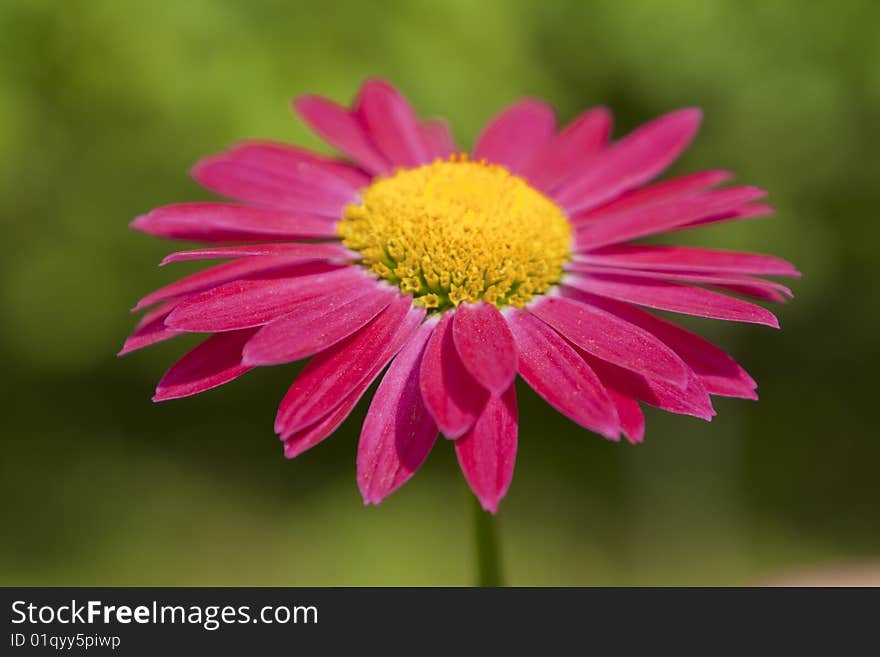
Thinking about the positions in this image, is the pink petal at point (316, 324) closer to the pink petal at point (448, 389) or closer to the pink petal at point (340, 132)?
the pink petal at point (448, 389)

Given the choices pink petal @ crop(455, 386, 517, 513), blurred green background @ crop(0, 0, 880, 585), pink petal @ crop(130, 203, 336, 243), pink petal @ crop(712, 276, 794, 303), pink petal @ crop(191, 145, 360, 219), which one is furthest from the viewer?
blurred green background @ crop(0, 0, 880, 585)

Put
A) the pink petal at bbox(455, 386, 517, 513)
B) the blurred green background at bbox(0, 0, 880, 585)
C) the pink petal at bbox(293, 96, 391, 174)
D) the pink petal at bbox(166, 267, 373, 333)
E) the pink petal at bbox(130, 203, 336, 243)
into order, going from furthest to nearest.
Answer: the blurred green background at bbox(0, 0, 880, 585) < the pink petal at bbox(293, 96, 391, 174) < the pink petal at bbox(130, 203, 336, 243) < the pink petal at bbox(166, 267, 373, 333) < the pink petal at bbox(455, 386, 517, 513)

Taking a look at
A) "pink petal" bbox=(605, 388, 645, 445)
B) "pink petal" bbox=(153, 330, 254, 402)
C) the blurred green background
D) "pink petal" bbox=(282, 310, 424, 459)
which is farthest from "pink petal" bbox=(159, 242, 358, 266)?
the blurred green background

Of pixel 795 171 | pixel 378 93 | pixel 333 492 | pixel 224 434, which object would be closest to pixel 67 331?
pixel 224 434

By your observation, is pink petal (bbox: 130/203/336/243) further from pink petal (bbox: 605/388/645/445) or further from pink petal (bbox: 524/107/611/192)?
pink petal (bbox: 605/388/645/445)

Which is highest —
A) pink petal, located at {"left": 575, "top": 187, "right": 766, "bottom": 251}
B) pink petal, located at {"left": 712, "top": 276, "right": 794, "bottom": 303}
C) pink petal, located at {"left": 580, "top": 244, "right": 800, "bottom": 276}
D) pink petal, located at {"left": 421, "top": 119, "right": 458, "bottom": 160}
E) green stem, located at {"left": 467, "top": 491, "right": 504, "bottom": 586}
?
pink petal, located at {"left": 421, "top": 119, "right": 458, "bottom": 160}
